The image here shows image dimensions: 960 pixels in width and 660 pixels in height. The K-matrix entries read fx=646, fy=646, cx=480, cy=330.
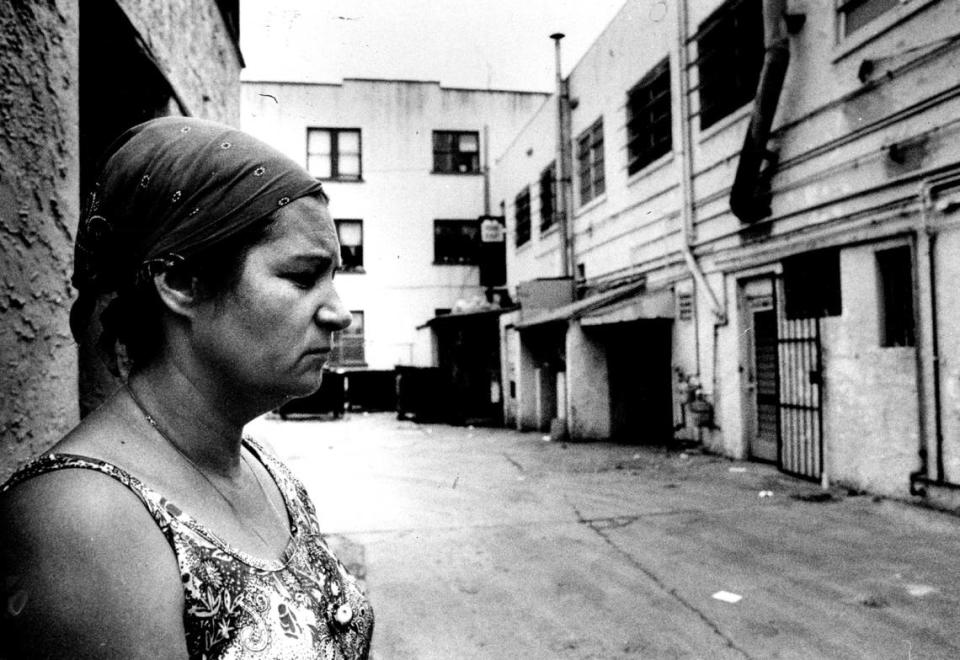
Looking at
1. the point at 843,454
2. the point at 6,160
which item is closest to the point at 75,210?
the point at 6,160

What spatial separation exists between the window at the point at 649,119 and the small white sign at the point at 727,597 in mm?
8761

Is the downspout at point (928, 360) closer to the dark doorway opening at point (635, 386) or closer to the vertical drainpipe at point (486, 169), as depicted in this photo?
the dark doorway opening at point (635, 386)

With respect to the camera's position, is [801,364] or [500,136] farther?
[500,136]

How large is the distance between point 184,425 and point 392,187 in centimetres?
2387

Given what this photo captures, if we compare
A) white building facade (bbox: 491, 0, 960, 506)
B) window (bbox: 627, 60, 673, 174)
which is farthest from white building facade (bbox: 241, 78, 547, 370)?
window (bbox: 627, 60, 673, 174)

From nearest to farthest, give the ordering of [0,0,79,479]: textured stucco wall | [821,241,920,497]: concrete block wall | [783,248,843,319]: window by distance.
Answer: [0,0,79,479]: textured stucco wall → [821,241,920,497]: concrete block wall → [783,248,843,319]: window

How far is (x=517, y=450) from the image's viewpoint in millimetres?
11875

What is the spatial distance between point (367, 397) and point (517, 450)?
405 inches

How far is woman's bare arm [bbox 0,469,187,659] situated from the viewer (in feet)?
2.66

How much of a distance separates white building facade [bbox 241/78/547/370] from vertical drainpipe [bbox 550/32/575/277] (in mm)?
8527

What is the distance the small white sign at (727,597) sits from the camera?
427 cm

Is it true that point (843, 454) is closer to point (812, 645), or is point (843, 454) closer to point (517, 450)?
point (812, 645)

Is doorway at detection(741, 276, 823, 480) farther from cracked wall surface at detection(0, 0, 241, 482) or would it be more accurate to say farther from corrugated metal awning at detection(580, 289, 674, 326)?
cracked wall surface at detection(0, 0, 241, 482)

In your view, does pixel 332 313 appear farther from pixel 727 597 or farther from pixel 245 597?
pixel 727 597
